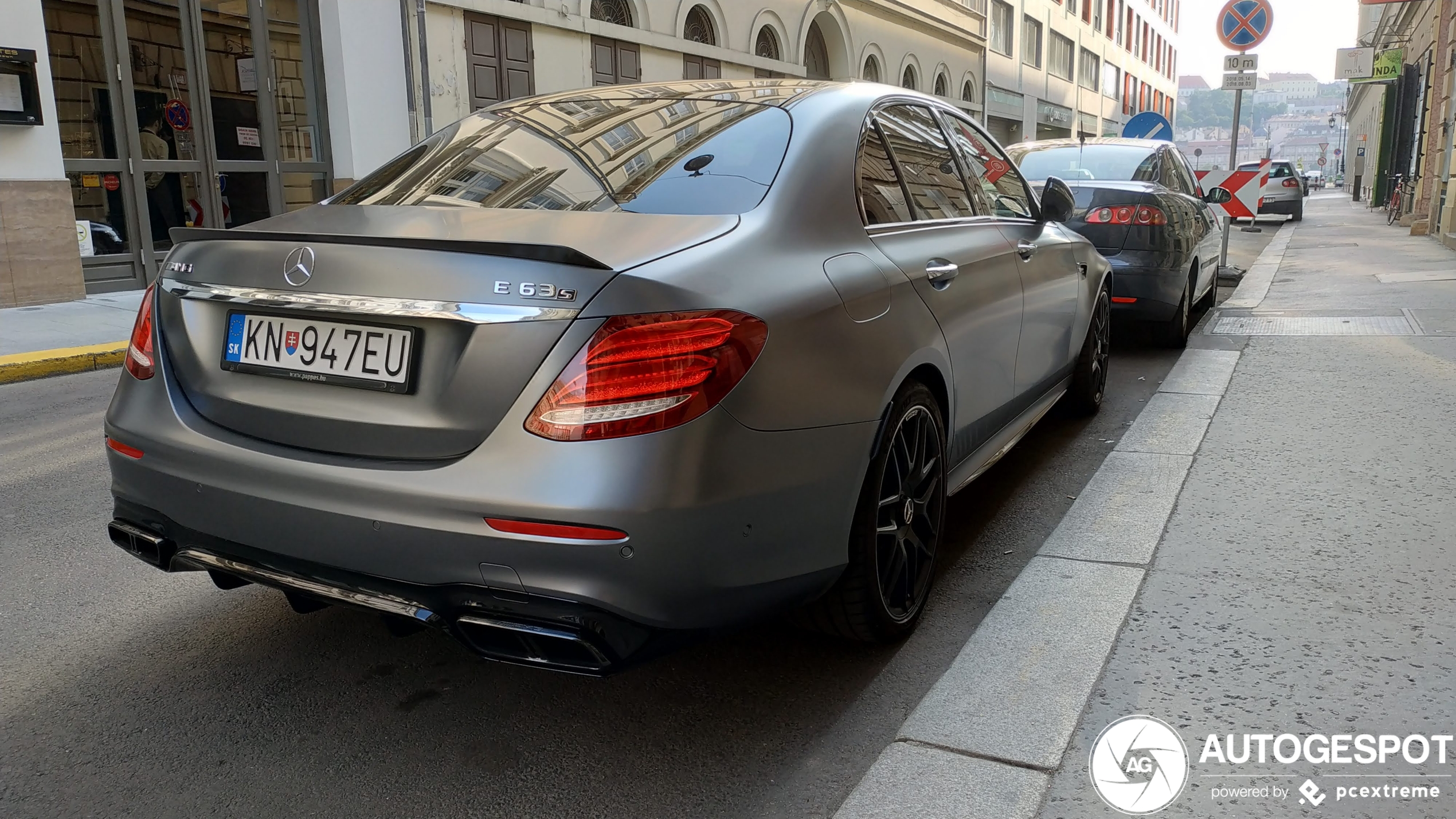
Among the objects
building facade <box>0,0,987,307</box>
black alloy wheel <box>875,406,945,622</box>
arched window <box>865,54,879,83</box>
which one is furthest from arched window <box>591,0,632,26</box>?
black alloy wheel <box>875,406,945,622</box>

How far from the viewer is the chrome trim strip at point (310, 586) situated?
2.22 meters

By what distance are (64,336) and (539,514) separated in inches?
324

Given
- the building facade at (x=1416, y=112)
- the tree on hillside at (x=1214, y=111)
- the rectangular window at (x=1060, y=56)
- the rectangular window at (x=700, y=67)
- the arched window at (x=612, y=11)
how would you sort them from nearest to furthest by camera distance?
the arched window at (x=612, y=11) < the rectangular window at (x=700, y=67) < the building facade at (x=1416, y=112) < the rectangular window at (x=1060, y=56) < the tree on hillside at (x=1214, y=111)

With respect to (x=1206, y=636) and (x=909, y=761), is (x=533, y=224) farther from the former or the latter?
(x=1206, y=636)

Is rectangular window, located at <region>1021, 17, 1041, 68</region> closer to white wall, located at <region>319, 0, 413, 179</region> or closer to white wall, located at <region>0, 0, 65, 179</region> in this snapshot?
white wall, located at <region>319, 0, 413, 179</region>

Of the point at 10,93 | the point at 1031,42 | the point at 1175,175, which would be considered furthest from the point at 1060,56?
the point at 10,93

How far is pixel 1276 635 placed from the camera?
9.88 ft

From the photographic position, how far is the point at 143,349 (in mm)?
2635

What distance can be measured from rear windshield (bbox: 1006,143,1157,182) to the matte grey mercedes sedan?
17.4 ft

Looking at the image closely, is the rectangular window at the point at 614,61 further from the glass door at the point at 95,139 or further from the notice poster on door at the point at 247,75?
the glass door at the point at 95,139

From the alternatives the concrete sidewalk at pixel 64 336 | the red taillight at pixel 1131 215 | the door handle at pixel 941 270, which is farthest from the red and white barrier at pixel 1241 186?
the concrete sidewalk at pixel 64 336

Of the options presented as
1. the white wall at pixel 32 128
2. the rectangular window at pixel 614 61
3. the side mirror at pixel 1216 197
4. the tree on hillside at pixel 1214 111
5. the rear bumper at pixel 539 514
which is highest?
the tree on hillside at pixel 1214 111

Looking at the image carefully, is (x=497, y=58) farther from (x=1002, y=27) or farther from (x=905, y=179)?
(x=1002, y=27)

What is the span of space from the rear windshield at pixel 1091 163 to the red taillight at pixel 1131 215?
1.53ft
